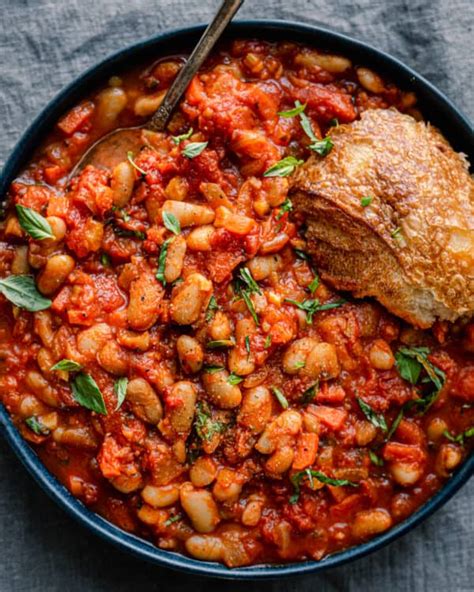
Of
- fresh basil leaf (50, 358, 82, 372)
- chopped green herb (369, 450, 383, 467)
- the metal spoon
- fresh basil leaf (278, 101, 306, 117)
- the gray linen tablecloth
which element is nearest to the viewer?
fresh basil leaf (50, 358, 82, 372)

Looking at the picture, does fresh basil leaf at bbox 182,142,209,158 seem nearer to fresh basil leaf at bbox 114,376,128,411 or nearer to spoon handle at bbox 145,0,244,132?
spoon handle at bbox 145,0,244,132

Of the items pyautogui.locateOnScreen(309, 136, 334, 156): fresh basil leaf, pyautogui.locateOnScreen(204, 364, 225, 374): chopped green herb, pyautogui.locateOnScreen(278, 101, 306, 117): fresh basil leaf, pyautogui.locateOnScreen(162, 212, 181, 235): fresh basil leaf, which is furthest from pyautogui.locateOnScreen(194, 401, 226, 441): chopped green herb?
pyautogui.locateOnScreen(278, 101, 306, 117): fresh basil leaf

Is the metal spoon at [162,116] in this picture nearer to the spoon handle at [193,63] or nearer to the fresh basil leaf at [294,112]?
the spoon handle at [193,63]

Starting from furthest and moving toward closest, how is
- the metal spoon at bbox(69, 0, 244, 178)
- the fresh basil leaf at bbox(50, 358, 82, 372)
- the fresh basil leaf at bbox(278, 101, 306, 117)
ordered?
the fresh basil leaf at bbox(278, 101, 306, 117) → the metal spoon at bbox(69, 0, 244, 178) → the fresh basil leaf at bbox(50, 358, 82, 372)

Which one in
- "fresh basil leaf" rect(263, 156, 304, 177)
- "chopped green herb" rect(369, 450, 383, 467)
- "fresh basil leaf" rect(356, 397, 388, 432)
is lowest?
"chopped green herb" rect(369, 450, 383, 467)

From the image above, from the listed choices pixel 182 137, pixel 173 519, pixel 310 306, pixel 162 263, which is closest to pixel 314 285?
pixel 310 306

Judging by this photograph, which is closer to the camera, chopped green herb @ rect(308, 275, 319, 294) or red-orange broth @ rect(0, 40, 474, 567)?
red-orange broth @ rect(0, 40, 474, 567)

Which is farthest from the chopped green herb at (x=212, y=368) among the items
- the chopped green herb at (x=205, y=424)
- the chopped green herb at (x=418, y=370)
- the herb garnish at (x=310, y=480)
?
the chopped green herb at (x=418, y=370)
